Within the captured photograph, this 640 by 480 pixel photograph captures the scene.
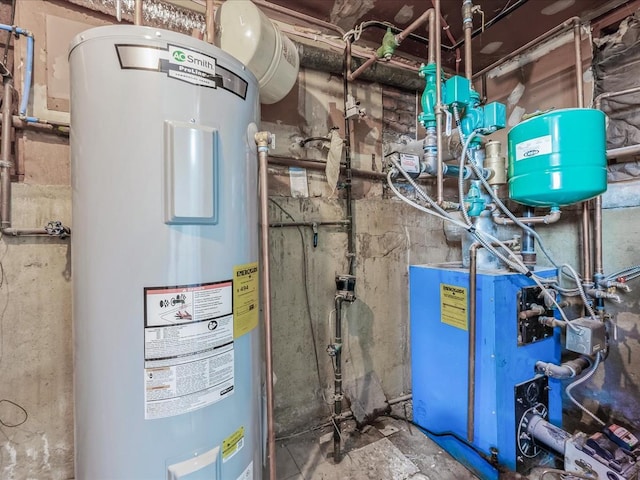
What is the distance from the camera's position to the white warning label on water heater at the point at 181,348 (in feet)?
2.27

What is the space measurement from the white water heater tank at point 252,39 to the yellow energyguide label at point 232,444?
120 cm

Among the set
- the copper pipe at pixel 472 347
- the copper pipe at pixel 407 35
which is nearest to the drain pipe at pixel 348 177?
the copper pipe at pixel 407 35

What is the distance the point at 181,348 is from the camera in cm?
70

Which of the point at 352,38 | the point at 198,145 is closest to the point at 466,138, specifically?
the point at 352,38

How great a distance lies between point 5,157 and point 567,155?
2.02 meters

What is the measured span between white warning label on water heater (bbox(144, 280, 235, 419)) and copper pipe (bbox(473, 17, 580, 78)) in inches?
81.8

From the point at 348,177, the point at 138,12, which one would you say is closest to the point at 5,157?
the point at 138,12

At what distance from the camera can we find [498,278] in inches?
48.4

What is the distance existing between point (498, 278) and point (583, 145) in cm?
59

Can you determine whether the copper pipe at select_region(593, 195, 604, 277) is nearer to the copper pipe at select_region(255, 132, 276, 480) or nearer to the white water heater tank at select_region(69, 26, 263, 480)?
the copper pipe at select_region(255, 132, 276, 480)

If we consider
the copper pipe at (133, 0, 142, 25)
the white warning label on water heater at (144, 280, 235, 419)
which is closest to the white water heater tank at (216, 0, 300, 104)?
the copper pipe at (133, 0, 142, 25)

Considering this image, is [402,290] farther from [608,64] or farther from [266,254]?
[608,64]

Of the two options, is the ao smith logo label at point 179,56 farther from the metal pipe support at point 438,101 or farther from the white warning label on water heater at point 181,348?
the metal pipe support at point 438,101

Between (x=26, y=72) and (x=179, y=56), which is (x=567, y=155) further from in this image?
(x=26, y=72)
